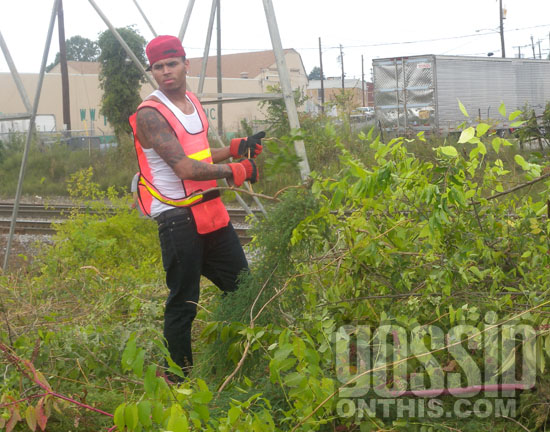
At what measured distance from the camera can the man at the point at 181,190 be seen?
353 cm

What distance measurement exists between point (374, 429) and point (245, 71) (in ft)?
255

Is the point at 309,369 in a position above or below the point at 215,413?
above

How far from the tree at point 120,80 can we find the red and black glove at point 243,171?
2495cm

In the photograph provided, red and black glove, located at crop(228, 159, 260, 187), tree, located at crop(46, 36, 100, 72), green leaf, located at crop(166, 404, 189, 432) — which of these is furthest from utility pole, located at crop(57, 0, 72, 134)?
tree, located at crop(46, 36, 100, 72)

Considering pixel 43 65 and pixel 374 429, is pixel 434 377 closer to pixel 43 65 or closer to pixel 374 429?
pixel 374 429

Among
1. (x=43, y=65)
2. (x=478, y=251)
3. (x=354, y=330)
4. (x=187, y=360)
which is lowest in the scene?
(x=187, y=360)

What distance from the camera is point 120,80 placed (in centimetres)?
2822

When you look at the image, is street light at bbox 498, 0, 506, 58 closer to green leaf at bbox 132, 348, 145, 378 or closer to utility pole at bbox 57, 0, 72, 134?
utility pole at bbox 57, 0, 72, 134

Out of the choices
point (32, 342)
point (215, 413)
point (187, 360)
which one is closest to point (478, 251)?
point (215, 413)

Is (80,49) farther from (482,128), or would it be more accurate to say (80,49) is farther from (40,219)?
(482,128)

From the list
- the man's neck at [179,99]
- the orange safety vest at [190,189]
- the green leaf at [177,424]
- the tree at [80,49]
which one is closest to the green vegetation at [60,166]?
the man's neck at [179,99]

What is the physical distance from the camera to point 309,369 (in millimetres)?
2148

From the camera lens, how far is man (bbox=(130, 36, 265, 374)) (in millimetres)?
3527

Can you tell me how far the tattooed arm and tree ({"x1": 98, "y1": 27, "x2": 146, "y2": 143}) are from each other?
24794 mm
